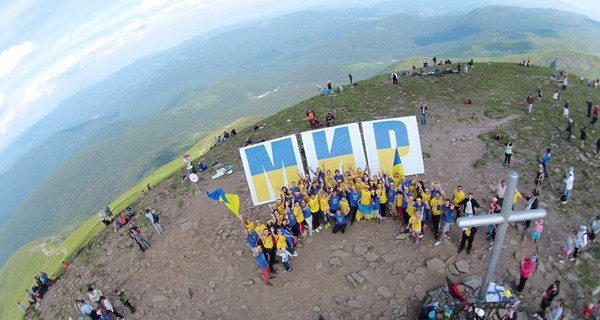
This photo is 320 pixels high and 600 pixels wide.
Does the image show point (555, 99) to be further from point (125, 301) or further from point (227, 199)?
point (125, 301)

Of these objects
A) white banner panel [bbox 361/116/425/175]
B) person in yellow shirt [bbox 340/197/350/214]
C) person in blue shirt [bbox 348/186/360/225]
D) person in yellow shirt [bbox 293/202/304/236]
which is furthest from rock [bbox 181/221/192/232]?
white banner panel [bbox 361/116/425/175]

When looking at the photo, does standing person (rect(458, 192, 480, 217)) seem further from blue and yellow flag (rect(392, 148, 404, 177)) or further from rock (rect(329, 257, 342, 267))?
rock (rect(329, 257, 342, 267))

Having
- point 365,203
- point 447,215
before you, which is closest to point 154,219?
point 365,203

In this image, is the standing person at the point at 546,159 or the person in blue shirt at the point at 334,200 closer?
the person in blue shirt at the point at 334,200

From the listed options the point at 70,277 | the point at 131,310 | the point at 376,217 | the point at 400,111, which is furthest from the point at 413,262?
the point at 70,277

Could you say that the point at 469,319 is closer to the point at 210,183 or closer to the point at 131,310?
Answer: the point at 131,310

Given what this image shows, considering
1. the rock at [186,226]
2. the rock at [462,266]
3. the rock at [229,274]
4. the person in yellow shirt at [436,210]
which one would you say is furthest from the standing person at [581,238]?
the rock at [186,226]

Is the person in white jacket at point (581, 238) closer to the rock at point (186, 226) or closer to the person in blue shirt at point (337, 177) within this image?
the person in blue shirt at point (337, 177)

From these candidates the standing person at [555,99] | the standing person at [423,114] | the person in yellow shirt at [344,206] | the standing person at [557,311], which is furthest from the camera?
the standing person at [555,99]
